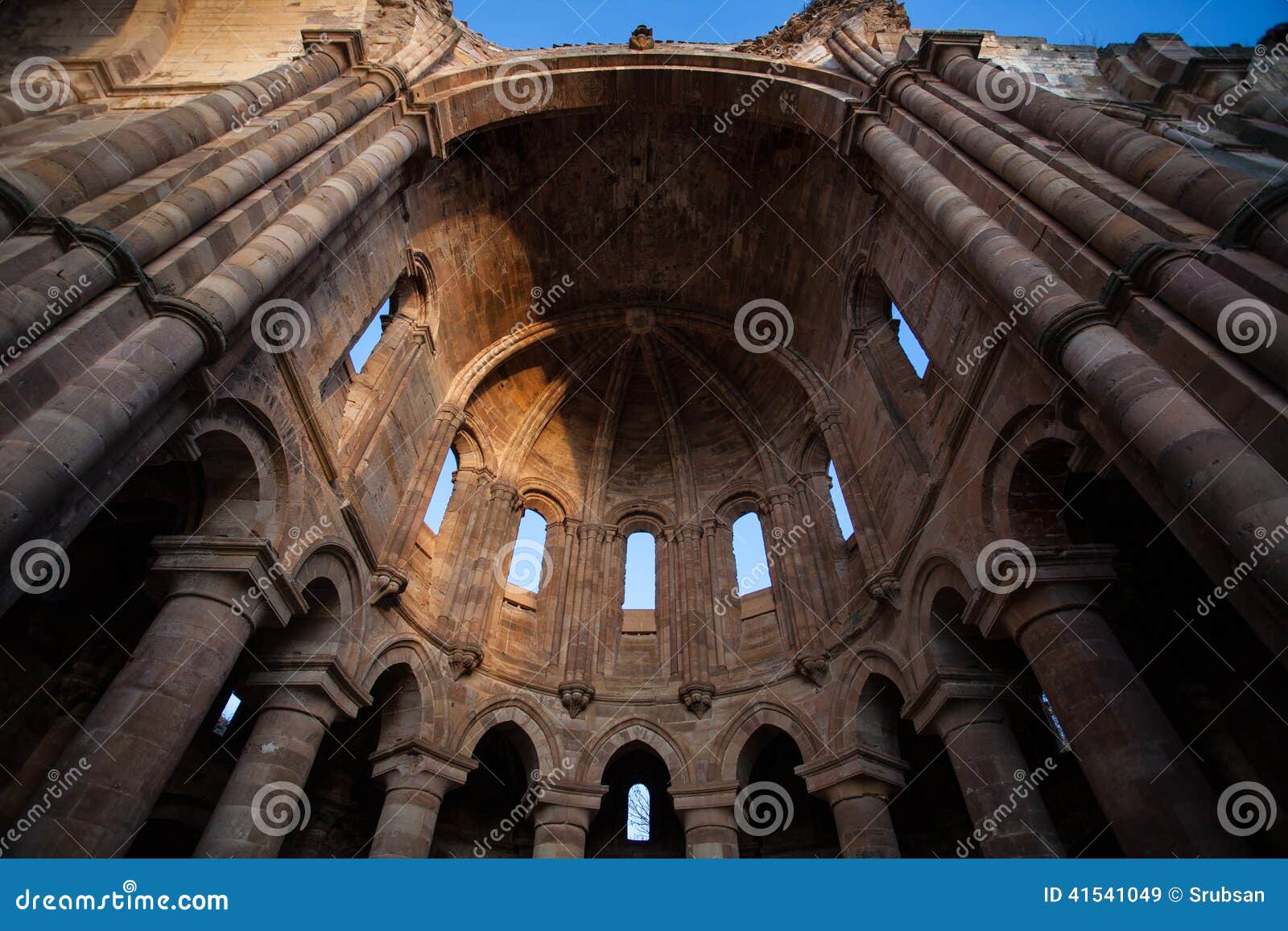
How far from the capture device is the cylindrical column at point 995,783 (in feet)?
24.9

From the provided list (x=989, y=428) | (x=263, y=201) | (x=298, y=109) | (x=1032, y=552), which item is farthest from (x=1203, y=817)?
(x=298, y=109)

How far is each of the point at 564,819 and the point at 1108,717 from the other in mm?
8305

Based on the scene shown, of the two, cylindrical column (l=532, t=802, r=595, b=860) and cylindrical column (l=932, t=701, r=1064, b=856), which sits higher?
cylindrical column (l=532, t=802, r=595, b=860)

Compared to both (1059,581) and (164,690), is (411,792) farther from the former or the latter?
(1059,581)

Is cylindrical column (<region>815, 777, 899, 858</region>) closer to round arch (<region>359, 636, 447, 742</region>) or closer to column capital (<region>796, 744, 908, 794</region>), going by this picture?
column capital (<region>796, 744, 908, 794</region>)

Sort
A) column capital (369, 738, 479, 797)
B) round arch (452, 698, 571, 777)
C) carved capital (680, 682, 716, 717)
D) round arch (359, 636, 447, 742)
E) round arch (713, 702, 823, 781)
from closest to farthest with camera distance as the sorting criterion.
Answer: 1. column capital (369, 738, 479, 797)
2. round arch (359, 636, 447, 742)
3. round arch (713, 702, 823, 781)
4. round arch (452, 698, 571, 777)
5. carved capital (680, 682, 716, 717)

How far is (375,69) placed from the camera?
11414mm

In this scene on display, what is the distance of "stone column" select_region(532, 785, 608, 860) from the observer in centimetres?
1124

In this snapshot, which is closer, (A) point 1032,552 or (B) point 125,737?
(B) point 125,737

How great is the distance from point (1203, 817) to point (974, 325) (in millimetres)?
5964

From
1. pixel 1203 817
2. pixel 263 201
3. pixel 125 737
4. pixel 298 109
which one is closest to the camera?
pixel 1203 817

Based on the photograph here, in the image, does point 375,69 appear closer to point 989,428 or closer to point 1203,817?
point 989,428

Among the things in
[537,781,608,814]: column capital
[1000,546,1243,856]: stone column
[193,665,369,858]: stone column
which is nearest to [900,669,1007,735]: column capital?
[1000,546,1243,856]: stone column

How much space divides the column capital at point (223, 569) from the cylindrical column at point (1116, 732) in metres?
8.51
